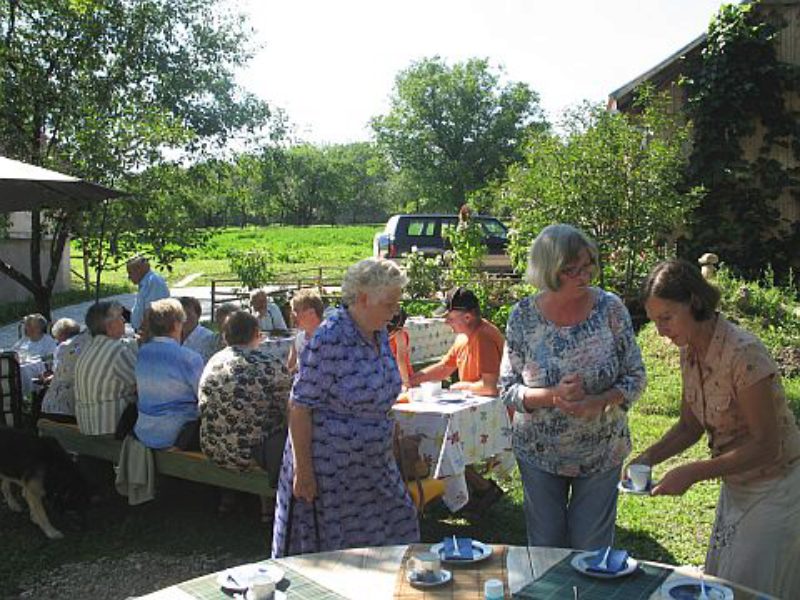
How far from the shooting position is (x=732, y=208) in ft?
46.2

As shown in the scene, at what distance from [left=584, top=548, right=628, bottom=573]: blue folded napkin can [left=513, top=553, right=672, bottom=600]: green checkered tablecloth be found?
0.03 metres

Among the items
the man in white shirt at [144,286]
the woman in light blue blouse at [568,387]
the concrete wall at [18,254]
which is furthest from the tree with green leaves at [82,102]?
the woman in light blue blouse at [568,387]

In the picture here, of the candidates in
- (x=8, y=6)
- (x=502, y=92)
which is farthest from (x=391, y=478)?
(x=502, y=92)

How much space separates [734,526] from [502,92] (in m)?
53.7

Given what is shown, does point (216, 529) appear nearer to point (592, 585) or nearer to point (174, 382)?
point (174, 382)

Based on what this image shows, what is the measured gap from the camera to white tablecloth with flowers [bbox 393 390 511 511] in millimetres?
5033

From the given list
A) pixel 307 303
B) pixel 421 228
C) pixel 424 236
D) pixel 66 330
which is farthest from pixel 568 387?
pixel 421 228

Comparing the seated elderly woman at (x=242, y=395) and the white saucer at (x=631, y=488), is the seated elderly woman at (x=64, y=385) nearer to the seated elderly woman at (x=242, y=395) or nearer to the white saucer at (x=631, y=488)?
the seated elderly woman at (x=242, y=395)

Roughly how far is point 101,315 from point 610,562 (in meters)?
4.39

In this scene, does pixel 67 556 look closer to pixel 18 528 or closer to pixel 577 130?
pixel 18 528

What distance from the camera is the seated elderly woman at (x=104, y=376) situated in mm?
5852

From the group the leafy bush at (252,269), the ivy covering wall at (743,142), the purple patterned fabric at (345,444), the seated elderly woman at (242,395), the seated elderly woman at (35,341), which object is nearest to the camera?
the purple patterned fabric at (345,444)

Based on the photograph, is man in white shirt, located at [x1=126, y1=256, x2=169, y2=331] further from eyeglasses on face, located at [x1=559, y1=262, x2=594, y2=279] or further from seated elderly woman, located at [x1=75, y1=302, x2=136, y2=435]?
eyeglasses on face, located at [x1=559, y1=262, x2=594, y2=279]

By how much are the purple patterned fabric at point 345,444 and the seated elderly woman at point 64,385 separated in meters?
3.49
